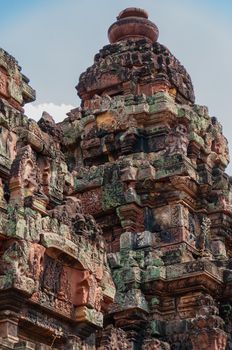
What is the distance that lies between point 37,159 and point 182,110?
6.67 metres

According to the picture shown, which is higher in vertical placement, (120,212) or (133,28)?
(133,28)

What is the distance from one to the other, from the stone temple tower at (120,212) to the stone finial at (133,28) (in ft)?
0.13

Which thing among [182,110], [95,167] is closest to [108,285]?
[95,167]

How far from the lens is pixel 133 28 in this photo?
2098cm

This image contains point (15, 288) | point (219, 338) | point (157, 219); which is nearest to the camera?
point (15, 288)

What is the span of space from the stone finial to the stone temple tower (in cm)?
4

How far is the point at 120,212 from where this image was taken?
1686 cm

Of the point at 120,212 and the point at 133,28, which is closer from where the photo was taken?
the point at 120,212

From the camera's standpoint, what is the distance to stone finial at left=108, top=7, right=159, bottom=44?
2094cm

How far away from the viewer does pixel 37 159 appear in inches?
494

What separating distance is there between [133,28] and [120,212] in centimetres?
614

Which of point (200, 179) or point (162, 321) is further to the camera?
point (200, 179)

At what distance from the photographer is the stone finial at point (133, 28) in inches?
824

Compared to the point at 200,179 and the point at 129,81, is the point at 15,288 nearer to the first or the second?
the point at 200,179
